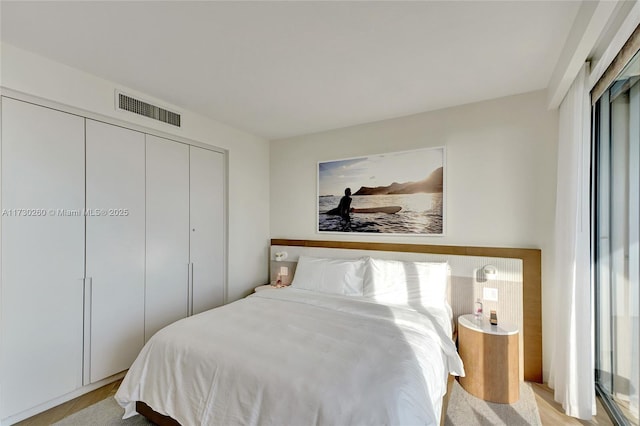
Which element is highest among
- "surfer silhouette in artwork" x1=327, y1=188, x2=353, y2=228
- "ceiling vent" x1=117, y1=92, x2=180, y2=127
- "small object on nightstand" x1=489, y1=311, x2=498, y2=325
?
"ceiling vent" x1=117, y1=92, x2=180, y2=127

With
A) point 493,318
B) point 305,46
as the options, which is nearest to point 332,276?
point 493,318

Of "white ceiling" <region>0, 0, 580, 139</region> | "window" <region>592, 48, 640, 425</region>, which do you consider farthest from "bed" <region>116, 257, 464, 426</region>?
"white ceiling" <region>0, 0, 580, 139</region>

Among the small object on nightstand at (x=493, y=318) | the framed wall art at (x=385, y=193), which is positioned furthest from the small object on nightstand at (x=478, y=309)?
the framed wall art at (x=385, y=193)

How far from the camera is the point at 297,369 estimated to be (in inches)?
58.2

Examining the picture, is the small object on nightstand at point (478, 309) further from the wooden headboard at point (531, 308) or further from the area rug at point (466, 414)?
the area rug at point (466, 414)

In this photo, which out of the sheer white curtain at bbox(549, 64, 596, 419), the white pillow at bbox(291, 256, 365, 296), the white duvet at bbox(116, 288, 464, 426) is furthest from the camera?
the white pillow at bbox(291, 256, 365, 296)

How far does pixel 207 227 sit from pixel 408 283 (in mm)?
2297

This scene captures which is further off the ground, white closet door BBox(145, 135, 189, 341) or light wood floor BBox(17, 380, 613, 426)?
white closet door BBox(145, 135, 189, 341)

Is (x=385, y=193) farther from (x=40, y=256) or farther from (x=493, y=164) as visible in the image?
(x=40, y=256)

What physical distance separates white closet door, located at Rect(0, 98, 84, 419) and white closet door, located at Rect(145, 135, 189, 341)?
55 cm

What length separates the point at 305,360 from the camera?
1560 mm

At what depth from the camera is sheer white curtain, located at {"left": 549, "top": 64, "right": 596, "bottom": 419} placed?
74.0 inches

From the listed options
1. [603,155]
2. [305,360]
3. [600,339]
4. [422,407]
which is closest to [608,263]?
[600,339]

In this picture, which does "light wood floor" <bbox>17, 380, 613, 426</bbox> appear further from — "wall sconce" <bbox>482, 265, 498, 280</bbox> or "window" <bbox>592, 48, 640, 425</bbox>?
"wall sconce" <bbox>482, 265, 498, 280</bbox>
